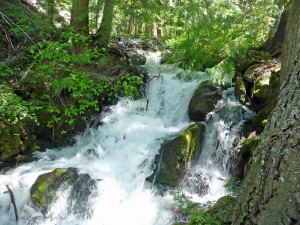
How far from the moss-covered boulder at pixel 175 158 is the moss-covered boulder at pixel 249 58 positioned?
12.2 feet

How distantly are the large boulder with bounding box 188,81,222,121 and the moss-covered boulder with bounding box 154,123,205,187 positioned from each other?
1348 mm

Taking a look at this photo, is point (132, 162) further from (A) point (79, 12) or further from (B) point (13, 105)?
(A) point (79, 12)

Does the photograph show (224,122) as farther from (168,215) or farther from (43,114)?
(43,114)

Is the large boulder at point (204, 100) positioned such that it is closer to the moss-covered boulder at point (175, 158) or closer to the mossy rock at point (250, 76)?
the mossy rock at point (250, 76)

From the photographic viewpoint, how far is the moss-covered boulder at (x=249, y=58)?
25.2 feet

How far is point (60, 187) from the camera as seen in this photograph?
5.06 m

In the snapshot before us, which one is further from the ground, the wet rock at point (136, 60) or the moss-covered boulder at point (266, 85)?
the wet rock at point (136, 60)

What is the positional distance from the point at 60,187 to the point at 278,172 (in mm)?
5176

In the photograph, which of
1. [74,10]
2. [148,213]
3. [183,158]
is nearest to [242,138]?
[183,158]

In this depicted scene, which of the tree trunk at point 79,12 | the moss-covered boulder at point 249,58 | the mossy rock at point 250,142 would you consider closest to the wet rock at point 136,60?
the tree trunk at point 79,12

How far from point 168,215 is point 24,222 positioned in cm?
324

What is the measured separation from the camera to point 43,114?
23.1 feet

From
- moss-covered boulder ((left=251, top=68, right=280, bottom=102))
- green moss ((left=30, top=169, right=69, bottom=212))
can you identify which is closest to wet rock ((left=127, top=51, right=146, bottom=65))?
moss-covered boulder ((left=251, top=68, right=280, bottom=102))

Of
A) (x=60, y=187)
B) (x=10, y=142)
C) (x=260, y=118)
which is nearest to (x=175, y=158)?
(x=260, y=118)
